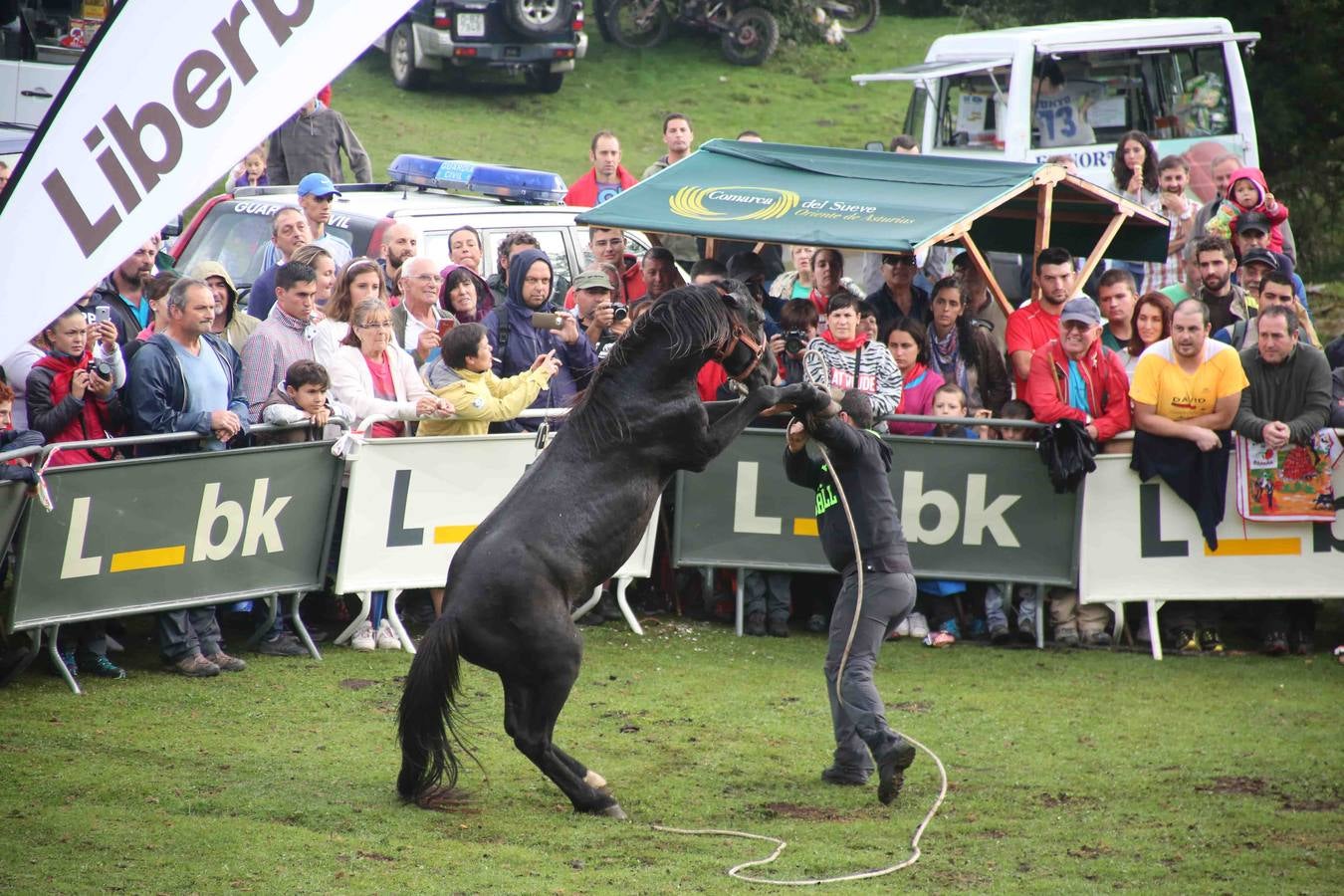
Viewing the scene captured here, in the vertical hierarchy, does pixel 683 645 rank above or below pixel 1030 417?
below

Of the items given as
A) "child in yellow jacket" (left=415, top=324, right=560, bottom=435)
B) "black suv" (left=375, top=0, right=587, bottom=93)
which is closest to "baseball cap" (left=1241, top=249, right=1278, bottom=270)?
"child in yellow jacket" (left=415, top=324, right=560, bottom=435)

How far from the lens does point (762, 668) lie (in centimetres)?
895

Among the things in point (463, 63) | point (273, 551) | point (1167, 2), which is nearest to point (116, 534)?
point (273, 551)

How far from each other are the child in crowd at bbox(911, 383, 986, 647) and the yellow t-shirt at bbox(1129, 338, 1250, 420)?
1124 millimetres

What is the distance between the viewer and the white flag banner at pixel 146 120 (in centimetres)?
290

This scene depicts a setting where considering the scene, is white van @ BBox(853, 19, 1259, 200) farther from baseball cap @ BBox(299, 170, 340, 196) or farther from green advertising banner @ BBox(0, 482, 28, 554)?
green advertising banner @ BBox(0, 482, 28, 554)

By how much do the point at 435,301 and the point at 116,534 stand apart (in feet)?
9.49

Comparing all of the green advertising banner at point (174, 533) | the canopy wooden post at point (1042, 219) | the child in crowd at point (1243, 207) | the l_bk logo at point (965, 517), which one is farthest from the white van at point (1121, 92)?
the green advertising banner at point (174, 533)

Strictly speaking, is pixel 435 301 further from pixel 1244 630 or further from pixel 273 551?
pixel 1244 630

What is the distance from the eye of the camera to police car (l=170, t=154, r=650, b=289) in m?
12.1

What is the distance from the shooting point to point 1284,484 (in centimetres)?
946

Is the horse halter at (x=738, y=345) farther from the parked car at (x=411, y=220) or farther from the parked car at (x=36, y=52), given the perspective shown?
the parked car at (x=36, y=52)

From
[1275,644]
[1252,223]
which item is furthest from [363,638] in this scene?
[1252,223]

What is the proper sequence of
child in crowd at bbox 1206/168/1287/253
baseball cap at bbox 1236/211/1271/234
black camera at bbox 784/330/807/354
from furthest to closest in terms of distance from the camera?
child in crowd at bbox 1206/168/1287/253 < baseball cap at bbox 1236/211/1271/234 < black camera at bbox 784/330/807/354
